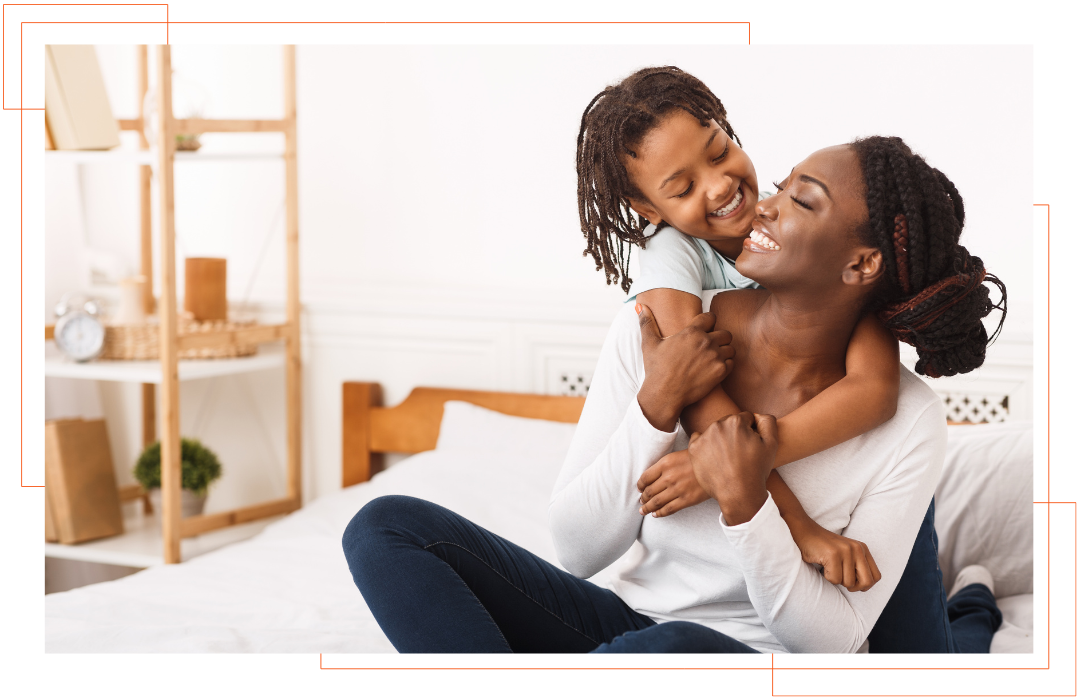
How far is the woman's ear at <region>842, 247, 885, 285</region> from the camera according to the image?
2.84 feet

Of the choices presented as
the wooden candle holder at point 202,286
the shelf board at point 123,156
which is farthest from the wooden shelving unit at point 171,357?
the wooden candle holder at point 202,286

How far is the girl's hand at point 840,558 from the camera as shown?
0.89 meters

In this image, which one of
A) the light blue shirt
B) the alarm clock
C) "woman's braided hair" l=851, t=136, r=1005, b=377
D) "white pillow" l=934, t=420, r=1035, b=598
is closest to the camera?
"woman's braided hair" l=851, t=136, r=1005, b=377

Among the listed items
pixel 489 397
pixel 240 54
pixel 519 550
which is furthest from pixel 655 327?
pixel 240 54

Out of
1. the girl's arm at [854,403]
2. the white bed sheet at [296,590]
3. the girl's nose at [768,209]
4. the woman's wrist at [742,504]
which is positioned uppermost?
the girl's nose at [768,209]

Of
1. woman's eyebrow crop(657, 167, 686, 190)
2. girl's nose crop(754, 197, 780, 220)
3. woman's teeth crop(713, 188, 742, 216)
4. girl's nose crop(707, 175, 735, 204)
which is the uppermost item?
woman's eyebrow crop(657, 167, 686, 190)

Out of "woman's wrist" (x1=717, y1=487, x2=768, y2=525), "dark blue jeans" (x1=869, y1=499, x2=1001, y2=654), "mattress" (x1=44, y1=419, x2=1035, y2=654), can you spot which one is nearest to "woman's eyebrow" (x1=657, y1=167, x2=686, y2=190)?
"woman's wrist" (x1=717, y1=487, x2=768, y2=525)

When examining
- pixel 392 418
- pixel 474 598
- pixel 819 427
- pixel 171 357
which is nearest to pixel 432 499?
pixel 392 418

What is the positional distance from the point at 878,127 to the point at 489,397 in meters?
0.98

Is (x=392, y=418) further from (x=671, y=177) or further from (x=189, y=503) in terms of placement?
(x=671, y=177)

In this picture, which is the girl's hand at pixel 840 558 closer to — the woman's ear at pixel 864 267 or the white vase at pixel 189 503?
the woman's ear at pixel 864 267

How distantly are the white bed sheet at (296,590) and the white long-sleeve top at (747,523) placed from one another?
453mm

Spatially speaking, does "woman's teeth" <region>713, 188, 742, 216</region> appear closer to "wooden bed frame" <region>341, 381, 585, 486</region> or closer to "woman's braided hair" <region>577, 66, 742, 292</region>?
"woman's braided hair" <region>577, 66, 742, 292</region>
